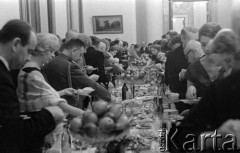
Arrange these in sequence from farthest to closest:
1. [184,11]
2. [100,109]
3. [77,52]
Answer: [184,11]
[77,52]
[100,109]

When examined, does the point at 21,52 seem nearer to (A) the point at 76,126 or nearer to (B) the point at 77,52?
(A) the point at 76,126

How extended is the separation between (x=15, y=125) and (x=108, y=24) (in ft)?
43.2

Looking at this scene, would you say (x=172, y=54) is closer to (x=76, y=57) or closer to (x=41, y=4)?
(x=76, y=57)

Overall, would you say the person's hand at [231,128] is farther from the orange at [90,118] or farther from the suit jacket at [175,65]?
the suit jacket at [175,65]

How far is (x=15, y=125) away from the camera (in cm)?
→ 221

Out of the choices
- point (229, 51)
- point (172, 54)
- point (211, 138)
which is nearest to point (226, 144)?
point (211, 138)

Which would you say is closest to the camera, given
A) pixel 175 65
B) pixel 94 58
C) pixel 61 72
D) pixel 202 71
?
pixel 202 71

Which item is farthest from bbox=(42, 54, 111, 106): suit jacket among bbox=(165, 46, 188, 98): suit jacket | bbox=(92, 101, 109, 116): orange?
bbox=(92, 101, 109, 116): orange

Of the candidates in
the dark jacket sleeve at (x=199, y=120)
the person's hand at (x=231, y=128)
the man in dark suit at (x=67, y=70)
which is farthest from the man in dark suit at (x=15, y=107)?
the man in dark suit at (x=67, y=70)

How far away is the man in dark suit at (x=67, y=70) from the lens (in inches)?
161

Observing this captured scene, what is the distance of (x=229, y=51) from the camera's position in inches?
85.4

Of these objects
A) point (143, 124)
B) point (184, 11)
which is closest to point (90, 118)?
point (143, 124)

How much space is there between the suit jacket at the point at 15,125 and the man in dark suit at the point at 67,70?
4.65 feet

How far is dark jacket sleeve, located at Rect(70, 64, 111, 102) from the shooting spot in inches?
169
